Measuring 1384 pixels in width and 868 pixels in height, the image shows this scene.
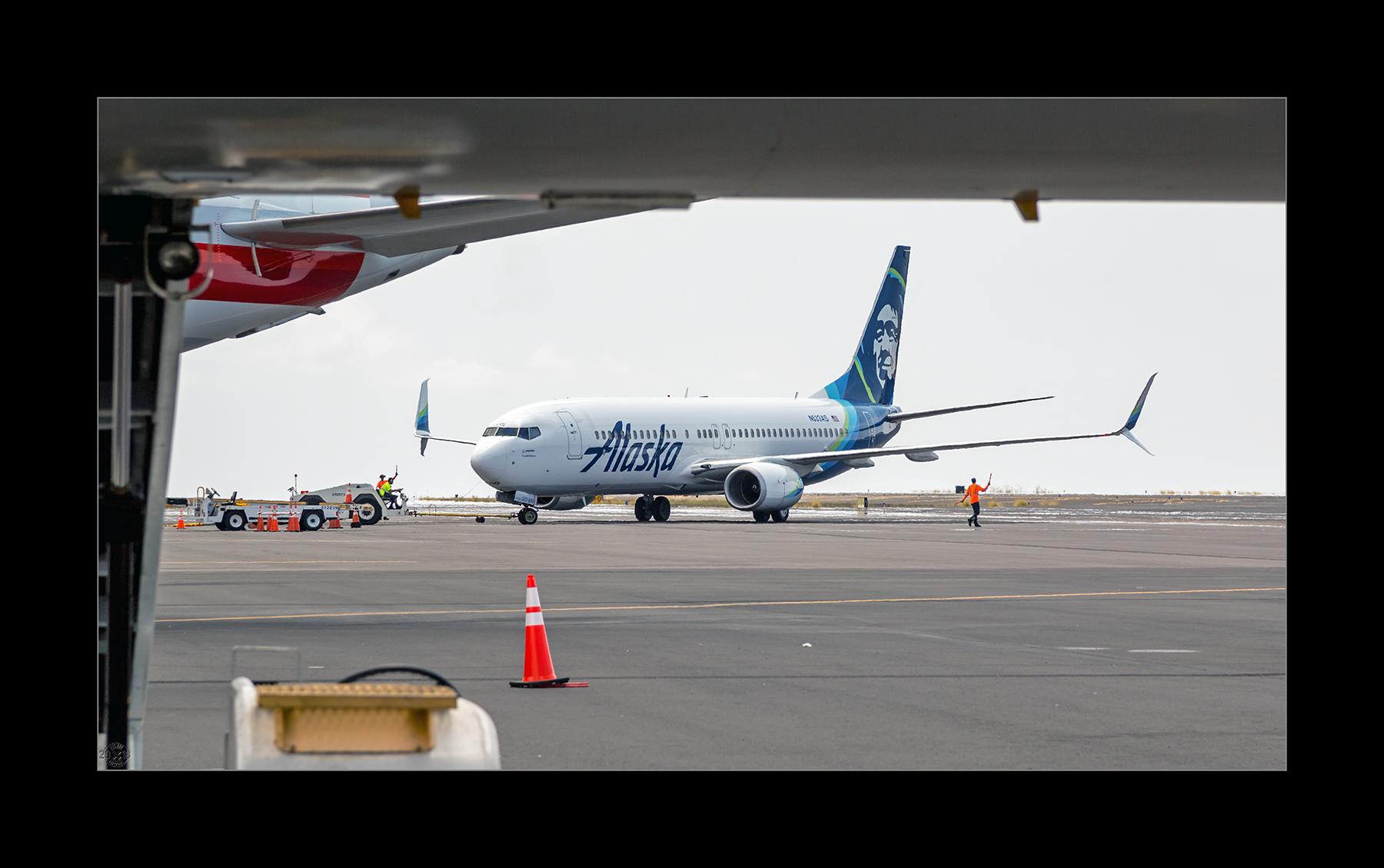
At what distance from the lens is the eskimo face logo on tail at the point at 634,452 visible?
38.4 metres

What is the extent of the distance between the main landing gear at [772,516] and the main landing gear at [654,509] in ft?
9.91

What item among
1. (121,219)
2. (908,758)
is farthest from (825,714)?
(121,219)

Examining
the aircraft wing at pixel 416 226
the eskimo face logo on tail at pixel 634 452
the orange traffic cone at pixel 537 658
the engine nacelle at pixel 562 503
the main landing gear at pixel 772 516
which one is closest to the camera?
the orange traffic cone at pixel 537 658

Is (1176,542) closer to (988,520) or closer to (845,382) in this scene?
(988,520)

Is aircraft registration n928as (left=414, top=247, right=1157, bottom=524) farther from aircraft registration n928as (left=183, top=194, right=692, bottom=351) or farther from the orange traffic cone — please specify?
the orange traffic cone

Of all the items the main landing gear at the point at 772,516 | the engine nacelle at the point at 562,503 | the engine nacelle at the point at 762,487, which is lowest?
the main landing gear at the point at 772,516

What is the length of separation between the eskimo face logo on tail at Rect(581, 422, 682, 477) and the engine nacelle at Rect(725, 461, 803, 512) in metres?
1.95

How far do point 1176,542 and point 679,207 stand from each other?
26.6m

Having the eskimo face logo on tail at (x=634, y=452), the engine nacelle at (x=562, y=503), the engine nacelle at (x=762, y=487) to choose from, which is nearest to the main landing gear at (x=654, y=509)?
the engine nacelle at (x=562, y=503)

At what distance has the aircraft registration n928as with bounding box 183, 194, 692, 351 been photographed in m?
11.5

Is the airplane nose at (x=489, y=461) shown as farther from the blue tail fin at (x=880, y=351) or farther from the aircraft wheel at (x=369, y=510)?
the blue tail fin at (x=880, y=351)

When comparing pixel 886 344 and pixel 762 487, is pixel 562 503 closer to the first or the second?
pixel 762 487

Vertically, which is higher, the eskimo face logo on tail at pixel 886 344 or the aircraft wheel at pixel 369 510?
the eskimo face logo on tail at pixel 886 344

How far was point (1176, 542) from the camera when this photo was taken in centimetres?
3058
